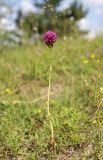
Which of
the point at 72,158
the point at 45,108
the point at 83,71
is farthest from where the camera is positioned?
the point at 83,71

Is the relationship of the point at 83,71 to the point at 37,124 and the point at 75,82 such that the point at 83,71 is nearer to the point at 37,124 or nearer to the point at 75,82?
the point at 75,82

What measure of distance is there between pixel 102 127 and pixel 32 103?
108 centimetres

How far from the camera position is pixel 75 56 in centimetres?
630

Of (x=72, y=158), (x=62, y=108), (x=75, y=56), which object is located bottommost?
(x=72, y=158)

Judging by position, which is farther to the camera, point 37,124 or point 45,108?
point 45,108

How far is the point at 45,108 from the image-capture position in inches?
174

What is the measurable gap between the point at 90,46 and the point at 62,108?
104 inches

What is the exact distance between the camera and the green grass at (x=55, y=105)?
12.1ft

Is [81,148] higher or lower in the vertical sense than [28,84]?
lower

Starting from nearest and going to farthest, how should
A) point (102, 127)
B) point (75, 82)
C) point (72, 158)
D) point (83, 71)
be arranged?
1. point (72, 158)
2. point (102, 127)
3. point (75, 82)
4. point (83, 71)

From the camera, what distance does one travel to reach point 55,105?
443cm

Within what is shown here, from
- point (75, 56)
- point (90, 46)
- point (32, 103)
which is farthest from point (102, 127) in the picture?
point (90, 46)

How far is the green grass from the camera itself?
3.70 metres

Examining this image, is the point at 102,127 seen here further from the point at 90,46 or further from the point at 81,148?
the point at 90,46
